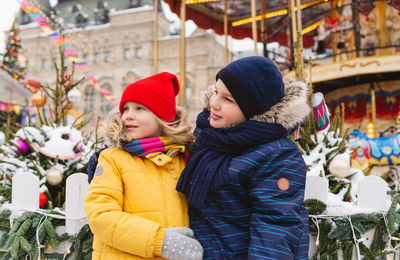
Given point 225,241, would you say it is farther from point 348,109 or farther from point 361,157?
point 348,109

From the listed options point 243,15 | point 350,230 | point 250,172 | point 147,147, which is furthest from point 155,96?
point 243,15

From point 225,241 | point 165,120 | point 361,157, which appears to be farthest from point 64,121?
point 361,157

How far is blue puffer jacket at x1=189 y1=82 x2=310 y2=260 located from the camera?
1.05 metres

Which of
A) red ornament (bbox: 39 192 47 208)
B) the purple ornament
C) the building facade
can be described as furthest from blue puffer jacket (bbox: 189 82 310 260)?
the building facade

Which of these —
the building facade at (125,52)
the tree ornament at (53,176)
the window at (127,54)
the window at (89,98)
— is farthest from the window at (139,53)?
the tree ornament at (53,176)

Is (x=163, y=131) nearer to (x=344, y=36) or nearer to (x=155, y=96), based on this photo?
(x=155, y=96)

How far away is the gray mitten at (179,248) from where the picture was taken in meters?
1.11

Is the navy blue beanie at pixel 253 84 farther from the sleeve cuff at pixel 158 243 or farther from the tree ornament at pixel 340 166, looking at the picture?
the tree ornament at pixel 340 166

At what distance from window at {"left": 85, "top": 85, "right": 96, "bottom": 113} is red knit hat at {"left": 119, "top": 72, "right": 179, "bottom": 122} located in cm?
2134

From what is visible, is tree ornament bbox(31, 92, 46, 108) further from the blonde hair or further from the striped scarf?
the striped scarf

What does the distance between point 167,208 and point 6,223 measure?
1.00 metres

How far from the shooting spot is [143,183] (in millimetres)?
1255

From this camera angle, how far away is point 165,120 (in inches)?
57.0

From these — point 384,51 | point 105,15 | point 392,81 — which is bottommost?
point 392,81
